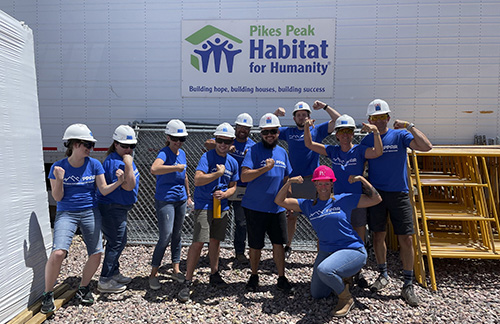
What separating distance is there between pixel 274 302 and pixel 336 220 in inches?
45.1

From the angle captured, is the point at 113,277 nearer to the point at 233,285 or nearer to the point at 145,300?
the point at 145,300

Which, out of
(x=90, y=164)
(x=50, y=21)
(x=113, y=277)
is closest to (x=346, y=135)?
(x=90, y=164)

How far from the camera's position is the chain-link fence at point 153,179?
5.58 m

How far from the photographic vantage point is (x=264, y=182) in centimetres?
376

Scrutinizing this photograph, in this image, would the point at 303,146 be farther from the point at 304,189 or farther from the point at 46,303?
the point at 46,303

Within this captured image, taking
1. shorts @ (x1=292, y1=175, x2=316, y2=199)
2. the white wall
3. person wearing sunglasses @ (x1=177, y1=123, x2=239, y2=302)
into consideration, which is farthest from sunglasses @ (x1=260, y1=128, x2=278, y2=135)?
the white wall

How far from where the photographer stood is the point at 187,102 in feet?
19.5

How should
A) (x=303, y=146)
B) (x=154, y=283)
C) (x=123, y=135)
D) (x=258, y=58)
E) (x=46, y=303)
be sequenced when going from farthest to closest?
1. (x=258, y=58)
2. (x=303, y=146)
3. (x=154, y=283)
4. (x=123, y=135)
5. (x=46, y=303)

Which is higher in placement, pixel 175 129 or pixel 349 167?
pixel 175 129

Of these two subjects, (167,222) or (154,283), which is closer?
(167,222)

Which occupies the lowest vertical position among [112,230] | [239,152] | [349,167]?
[112,230]

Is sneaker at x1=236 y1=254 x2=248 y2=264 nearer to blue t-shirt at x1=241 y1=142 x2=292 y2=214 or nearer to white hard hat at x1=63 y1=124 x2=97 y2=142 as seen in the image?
blue t-shirt at x1=241 y1=142 x2=292 y2=214

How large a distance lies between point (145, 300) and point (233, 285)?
1.02m

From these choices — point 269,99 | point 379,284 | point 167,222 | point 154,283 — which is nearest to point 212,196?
point 167,222
